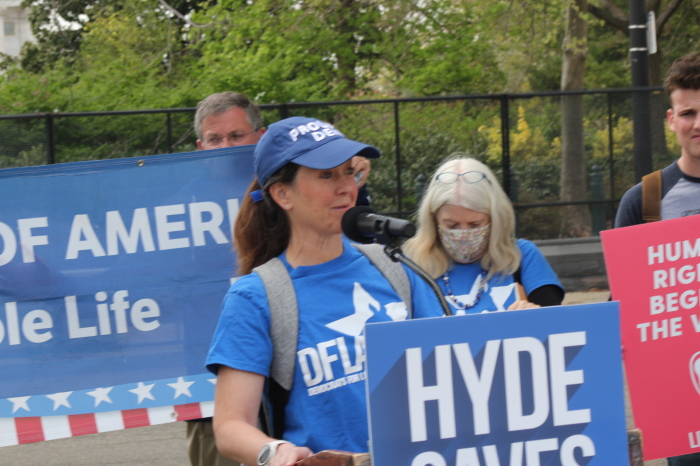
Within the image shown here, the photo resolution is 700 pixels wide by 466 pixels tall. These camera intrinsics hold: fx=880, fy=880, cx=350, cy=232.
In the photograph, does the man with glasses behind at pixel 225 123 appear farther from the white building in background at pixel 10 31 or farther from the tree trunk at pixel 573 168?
the white building in background at pixel 10 31

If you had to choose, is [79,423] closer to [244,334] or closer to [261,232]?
[261,232]

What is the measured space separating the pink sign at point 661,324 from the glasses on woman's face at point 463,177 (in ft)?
1.99

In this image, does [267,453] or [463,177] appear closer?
[267,453]

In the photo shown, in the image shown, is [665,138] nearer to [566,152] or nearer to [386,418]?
[566,152]

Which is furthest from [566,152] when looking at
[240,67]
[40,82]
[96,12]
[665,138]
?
[96,12]

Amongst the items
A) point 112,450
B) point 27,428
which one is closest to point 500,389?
point 27,428

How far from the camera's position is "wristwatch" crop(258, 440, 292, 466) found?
1.89 metres

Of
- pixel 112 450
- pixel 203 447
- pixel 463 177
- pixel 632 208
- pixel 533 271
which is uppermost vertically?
pixel 463 177

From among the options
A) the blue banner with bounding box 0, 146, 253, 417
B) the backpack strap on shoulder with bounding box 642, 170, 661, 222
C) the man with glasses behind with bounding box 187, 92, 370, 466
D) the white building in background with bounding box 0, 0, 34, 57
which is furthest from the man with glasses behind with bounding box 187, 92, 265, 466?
the white building in background with bounding box 0, 0, 34, 57

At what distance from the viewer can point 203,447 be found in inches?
147

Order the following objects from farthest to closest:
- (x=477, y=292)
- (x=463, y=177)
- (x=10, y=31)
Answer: (x=10, y=31) < (x=463, y=177) < (x=477, y=292)

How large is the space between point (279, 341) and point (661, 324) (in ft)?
4.69

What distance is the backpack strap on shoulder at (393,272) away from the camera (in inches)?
92.9

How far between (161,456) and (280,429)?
13.2 feet
